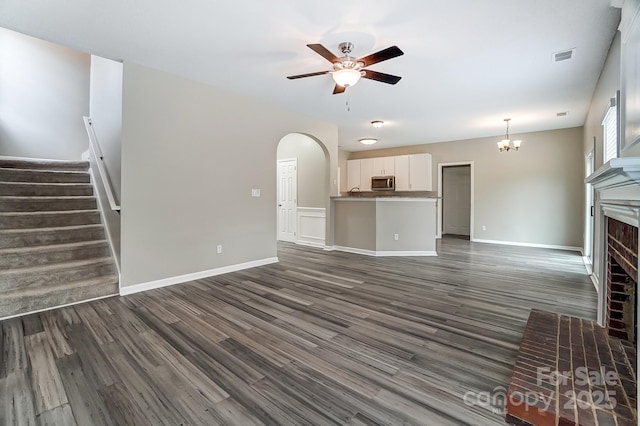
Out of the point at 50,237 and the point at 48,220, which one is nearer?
the point at 50,237

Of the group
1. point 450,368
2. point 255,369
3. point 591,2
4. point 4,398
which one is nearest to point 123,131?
point 4,398

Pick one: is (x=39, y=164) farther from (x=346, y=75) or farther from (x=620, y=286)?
(x=620, y=286)

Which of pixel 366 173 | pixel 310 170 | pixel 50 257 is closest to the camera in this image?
pixel 50 257

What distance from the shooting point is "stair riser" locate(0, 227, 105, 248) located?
3.34 m

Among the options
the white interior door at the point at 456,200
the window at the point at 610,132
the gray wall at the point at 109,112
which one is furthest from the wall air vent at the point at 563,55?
the white interior door at the point at 456,200

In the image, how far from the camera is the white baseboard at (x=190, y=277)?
136 inches

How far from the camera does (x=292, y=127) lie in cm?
535

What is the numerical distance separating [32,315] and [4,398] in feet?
5.09

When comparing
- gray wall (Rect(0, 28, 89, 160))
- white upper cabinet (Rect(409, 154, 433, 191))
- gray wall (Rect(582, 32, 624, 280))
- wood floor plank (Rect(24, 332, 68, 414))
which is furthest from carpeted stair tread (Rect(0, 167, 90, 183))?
white upper cabinet (Rect(409, 154, 433, 191))

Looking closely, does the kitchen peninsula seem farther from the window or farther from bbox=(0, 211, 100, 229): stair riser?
bbox=(0, 211, 100, 229): stair riser

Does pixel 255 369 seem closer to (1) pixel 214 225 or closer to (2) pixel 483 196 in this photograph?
(1) pixel 214 225

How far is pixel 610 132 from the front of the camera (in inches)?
129

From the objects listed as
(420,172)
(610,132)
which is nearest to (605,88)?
(610,132)

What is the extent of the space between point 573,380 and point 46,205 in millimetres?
5744
